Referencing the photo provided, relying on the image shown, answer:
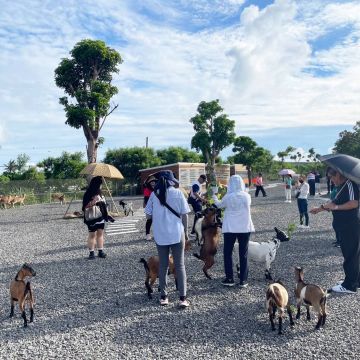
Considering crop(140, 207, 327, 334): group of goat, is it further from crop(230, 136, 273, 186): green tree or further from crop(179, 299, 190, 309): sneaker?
crop(230, 136, 273, 186): green tree

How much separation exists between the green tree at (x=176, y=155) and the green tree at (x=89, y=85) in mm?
16033

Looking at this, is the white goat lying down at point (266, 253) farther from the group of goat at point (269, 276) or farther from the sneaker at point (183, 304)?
the sneaker at point (183, 304)

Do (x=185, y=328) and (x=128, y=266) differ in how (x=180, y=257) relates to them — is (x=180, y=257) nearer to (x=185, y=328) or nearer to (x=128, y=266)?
(x=185, y=328)

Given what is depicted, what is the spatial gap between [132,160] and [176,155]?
5.74 metres

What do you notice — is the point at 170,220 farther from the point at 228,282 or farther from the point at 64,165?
the point at 64,165

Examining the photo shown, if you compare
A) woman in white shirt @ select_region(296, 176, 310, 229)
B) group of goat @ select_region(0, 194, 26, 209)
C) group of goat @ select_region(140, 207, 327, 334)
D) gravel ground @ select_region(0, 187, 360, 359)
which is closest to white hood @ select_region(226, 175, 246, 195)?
group of goat @ select_region(140, 207, 327, 334)

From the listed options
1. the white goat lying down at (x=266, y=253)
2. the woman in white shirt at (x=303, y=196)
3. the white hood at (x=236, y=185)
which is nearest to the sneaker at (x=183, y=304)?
the white goat lying down at (x=266, y=253)

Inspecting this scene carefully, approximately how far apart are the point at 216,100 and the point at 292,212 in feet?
72.9

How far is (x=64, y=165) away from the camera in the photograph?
40.2 m

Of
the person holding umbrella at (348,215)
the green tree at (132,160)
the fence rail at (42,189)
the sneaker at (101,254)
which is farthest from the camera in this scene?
the green tree at (132,160)

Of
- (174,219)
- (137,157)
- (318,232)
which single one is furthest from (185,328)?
(137,157)

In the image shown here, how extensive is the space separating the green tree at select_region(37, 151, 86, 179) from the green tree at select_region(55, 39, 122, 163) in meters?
14.0

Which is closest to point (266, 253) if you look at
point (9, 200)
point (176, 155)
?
point (9, 200)

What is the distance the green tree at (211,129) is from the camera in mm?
36125
